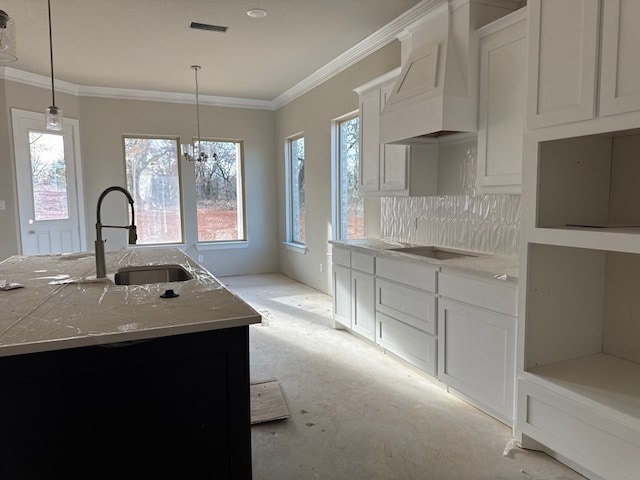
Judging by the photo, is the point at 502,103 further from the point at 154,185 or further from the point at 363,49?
the point at 154,185

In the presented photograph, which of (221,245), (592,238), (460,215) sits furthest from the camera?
(221,245)

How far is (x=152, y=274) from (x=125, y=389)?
1.33m

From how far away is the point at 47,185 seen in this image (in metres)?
5.64

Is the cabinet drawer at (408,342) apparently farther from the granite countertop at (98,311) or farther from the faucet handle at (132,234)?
the faucet handle at (132,234)

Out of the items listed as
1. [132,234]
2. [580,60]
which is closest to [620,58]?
[580,60]

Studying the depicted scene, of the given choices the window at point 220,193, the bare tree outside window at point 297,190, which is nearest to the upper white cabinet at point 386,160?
the bare tree outside window at point 297,190

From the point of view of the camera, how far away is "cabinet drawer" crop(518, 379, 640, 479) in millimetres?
1710

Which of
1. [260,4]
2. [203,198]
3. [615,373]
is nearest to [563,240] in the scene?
[615,373]

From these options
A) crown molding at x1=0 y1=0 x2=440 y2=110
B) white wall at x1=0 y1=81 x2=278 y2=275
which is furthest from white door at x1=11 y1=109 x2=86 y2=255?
crown molding at x1=0 y1=0 x2=440 y2=110

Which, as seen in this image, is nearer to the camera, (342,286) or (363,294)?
(363,294)

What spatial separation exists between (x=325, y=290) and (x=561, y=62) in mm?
4170

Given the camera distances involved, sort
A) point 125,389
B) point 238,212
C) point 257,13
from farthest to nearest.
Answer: point 238,212
point 257,13
point 125,389

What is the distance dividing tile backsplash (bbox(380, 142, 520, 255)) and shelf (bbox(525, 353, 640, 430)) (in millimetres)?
935

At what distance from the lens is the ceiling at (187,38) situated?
3500 mm
